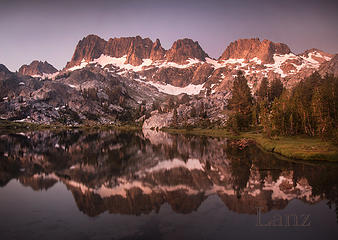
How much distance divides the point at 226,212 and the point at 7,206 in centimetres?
3054

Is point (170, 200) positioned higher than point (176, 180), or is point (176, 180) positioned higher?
point (176, 180)

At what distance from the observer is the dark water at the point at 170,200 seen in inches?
1085

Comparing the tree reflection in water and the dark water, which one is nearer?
the dark water

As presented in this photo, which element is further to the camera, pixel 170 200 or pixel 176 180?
pixel 176 180

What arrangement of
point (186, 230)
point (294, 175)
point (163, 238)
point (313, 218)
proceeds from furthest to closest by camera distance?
point (294, 175), point (313, 218), point (186, 230), point (163, 238)

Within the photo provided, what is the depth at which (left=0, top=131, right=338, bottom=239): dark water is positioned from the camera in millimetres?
27562

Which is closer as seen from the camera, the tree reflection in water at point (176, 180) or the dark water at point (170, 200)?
the dark water at point (170, 200)

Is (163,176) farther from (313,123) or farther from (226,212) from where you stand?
(313,123)

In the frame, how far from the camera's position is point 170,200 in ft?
123

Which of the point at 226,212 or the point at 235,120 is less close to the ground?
the point at 235,120

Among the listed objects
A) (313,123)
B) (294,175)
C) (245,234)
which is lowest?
(245,234)

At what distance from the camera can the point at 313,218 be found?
102 ft

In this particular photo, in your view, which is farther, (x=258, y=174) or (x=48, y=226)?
(x=258, y=174)

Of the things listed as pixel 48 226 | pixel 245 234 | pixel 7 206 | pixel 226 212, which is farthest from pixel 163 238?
pixel 7 206
